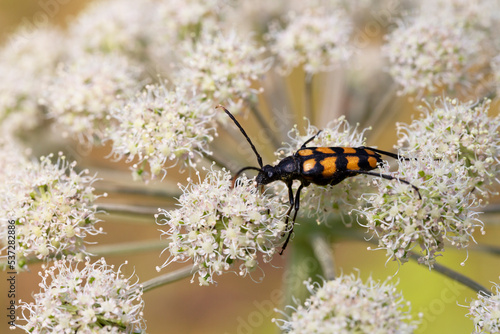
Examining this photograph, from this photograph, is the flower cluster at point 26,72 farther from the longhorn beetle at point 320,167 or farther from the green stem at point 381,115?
the green stem at point 381,115

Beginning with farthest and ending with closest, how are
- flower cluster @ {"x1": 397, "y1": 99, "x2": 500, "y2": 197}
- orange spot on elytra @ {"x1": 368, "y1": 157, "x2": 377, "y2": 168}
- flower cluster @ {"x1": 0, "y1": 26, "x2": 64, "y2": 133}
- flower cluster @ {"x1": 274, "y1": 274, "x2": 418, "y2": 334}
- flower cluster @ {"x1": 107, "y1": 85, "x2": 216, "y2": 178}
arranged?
flower cluster @ {"x1": 0, "y1": 26, "x2": 64, "y2": 133}, flower cluster @ {"x1": 107, "y1": 85, "x2": 216, "y2": 178}, flower cluster @ {"x1": 397, "y1": 99, "x2": 500, "y2": 197}, orange spot on elytra @ {"x1": 368, "y1": 157, "x2": 377, "y2": 168}, flower cluster @ {"x1": 274, "y1": 274, "x2": 418, "y2": 334}

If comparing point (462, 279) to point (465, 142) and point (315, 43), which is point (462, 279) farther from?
point (315, 43)

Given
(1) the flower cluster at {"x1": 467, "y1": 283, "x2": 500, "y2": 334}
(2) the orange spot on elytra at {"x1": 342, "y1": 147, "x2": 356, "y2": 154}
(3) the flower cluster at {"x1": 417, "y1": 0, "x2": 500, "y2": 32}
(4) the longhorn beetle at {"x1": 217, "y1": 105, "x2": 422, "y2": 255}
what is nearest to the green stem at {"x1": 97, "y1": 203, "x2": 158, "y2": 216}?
(4) the longhorn beetle at {"x1": 217, "y1": 105, "x2": 422, "y2": 255}

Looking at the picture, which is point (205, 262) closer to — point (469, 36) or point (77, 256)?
point (77, 256)

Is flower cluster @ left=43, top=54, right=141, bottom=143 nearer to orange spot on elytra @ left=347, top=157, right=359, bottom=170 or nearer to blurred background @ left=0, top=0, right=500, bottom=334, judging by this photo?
blurred background @ left=0, top=0, right=500, bottom=334

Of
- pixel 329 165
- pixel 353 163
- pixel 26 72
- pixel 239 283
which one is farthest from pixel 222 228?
pixel 239 283

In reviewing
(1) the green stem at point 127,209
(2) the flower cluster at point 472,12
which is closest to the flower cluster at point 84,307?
(1) the green stem at point 127,209
